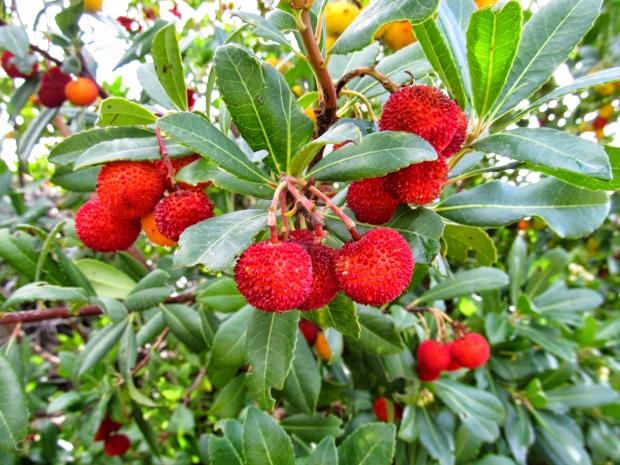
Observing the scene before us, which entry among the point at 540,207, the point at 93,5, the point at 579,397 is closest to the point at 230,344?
the point at 540,207

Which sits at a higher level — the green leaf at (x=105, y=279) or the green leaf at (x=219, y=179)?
the green leaf at (x=219, y=179)

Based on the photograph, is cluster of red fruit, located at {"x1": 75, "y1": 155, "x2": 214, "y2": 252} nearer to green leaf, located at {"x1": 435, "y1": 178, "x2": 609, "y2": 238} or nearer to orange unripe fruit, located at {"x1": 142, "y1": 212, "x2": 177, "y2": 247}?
orange unripe fruit, located at {"x1": 142, "y1": 212, "x2": 177, "y2": 247}

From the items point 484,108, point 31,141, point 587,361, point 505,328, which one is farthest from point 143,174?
point 587,361

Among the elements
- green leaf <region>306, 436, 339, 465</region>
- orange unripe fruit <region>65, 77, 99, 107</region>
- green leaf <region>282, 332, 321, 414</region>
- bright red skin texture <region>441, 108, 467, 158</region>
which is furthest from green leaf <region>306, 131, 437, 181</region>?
orange unripe fruit <region>65, 77, 99, 107</region>

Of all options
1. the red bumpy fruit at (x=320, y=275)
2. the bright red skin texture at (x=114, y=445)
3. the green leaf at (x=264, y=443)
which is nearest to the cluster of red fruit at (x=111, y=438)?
the bright red skin texture at (x=114, y=445)

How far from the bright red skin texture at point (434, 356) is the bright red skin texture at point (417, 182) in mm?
702

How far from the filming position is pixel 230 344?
114cm

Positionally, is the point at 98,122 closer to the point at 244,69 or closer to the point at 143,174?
the point at 143,174

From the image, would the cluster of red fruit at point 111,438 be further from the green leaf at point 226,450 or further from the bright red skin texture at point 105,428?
the green leaf at point 226,450

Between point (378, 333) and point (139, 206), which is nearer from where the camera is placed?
point (139, 206)

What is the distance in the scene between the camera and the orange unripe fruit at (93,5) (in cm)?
157

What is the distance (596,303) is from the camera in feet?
6.05

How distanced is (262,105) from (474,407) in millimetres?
1124

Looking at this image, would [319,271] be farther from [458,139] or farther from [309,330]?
[309,330]
